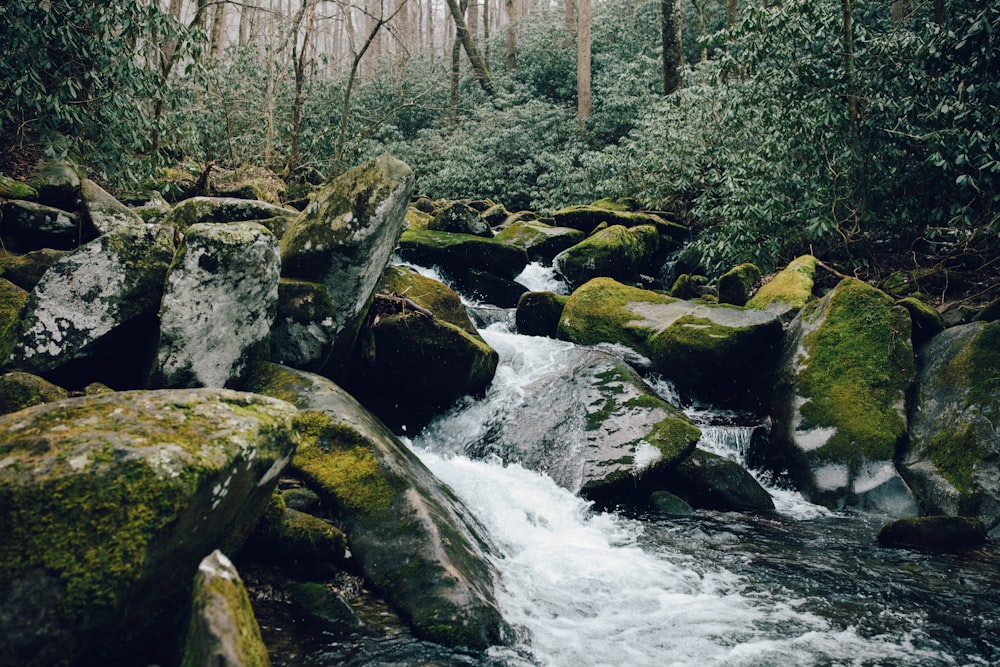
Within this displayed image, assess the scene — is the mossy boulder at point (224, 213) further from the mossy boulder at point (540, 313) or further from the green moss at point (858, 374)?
the green moss at point (858, 374)

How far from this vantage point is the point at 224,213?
27.1ft

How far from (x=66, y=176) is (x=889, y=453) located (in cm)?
1095

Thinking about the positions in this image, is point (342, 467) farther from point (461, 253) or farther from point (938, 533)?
point (461, 253)

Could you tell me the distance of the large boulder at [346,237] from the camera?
21.0 ft

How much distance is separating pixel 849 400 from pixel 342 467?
5831mm

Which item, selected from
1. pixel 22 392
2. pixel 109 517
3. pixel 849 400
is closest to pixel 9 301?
pixel 22 392

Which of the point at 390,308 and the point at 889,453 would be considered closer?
the point at 889,453

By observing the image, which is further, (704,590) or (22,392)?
(704,590)

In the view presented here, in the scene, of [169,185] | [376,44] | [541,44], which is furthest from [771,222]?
[376,44]

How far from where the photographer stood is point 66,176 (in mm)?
8914

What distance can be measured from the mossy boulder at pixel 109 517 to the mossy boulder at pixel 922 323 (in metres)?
8.02

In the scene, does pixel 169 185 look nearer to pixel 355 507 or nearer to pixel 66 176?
pixel 66 176

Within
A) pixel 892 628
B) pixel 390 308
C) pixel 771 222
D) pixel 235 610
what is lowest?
pixel 892 628

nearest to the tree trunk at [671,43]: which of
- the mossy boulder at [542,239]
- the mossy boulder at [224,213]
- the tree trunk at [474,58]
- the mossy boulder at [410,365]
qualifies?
the mossy boulder at [542,239]
